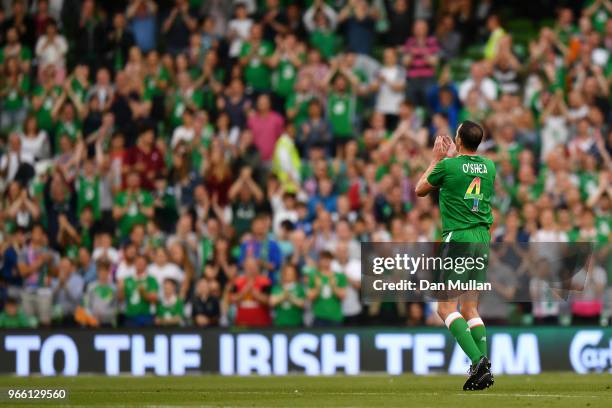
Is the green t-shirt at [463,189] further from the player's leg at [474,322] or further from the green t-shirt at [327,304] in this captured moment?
the green t-shirt at [327,304]

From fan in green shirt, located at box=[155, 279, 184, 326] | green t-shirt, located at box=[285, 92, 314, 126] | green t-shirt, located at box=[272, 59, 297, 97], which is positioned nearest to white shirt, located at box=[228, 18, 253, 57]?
green t-shirt, located at box=[272, 59, 297, 97]

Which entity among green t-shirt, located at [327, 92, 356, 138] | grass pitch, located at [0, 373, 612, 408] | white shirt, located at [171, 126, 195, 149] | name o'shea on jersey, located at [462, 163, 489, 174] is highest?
green t-shirt, located at [327, 92, 356, 138]

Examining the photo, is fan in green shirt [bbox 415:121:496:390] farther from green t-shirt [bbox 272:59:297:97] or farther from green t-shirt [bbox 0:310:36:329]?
green t-shirt [bbox 272:59:297:97]

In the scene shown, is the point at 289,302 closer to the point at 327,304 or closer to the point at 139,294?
the point at 327,304

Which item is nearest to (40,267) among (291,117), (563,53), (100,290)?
(100,290)

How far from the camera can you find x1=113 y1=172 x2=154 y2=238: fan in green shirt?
22.1 m

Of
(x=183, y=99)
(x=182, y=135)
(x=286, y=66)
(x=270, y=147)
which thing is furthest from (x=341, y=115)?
(x=183, y=99)

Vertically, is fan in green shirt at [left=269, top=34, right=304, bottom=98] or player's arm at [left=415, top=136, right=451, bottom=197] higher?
fan in green shirt at [left=269, top=34, right=304, bottom=98]

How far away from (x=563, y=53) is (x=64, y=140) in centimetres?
827

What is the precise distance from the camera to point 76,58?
2509cm

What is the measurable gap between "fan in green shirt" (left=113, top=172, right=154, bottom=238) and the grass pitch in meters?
3.96

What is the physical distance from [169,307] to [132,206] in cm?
268

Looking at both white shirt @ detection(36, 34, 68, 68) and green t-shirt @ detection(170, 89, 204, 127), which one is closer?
green t-shirt @ detection(170, 89, 204, 127)

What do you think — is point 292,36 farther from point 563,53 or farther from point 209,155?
point 563,53
